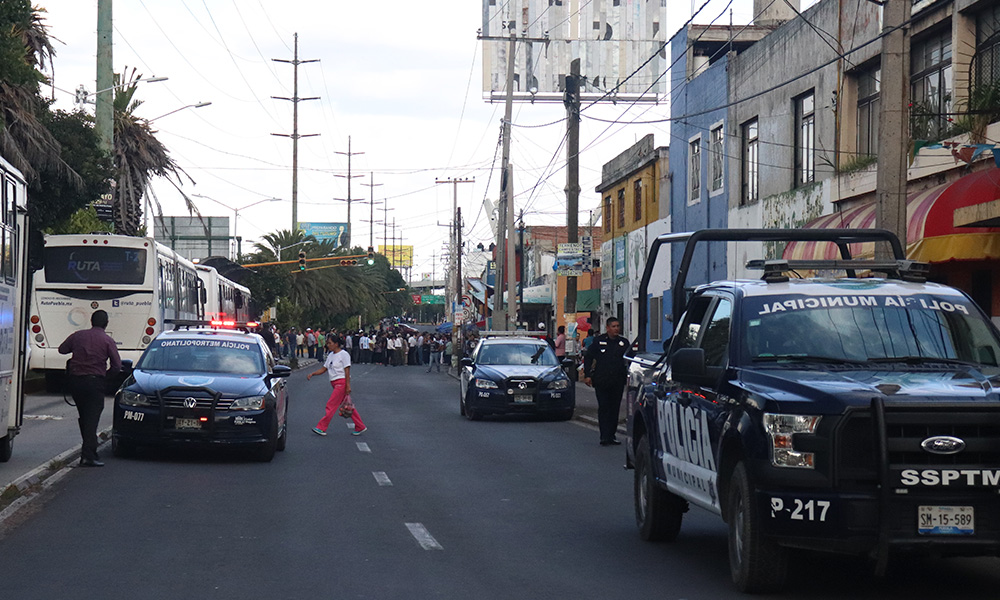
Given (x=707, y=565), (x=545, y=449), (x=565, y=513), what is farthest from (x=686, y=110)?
A: (x=707, y=565)

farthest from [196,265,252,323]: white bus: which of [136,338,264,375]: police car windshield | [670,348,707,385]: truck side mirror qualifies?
[670,348,707,385]: truck side mirror

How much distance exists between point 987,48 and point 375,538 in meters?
13.8

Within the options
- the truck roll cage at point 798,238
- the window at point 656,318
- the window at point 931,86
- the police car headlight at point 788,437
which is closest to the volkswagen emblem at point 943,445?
the police car headlight at point 788,437

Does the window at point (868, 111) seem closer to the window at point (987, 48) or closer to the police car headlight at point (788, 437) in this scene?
the window at point (987, 48)

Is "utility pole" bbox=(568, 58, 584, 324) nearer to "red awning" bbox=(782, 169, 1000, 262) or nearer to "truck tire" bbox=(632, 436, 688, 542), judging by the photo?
"red awning" bbox=(782, 169, 1000, 262)

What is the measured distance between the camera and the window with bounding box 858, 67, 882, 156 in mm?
24359

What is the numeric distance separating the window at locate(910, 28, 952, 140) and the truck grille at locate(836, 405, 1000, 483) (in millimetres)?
14213

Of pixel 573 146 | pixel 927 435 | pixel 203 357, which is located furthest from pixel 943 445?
pixel 573 146

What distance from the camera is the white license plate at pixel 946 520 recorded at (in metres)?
7.26

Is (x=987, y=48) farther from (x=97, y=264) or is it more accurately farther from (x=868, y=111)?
(x=97, y=264)

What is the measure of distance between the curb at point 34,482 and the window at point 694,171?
71.7ft

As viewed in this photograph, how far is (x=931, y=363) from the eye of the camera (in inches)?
332

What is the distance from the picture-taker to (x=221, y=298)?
152ft

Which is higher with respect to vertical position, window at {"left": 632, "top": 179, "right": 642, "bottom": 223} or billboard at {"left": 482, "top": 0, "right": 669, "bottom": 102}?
billboard at {"left": 482, "top": 0, "right": 669, "bottom": 102}
